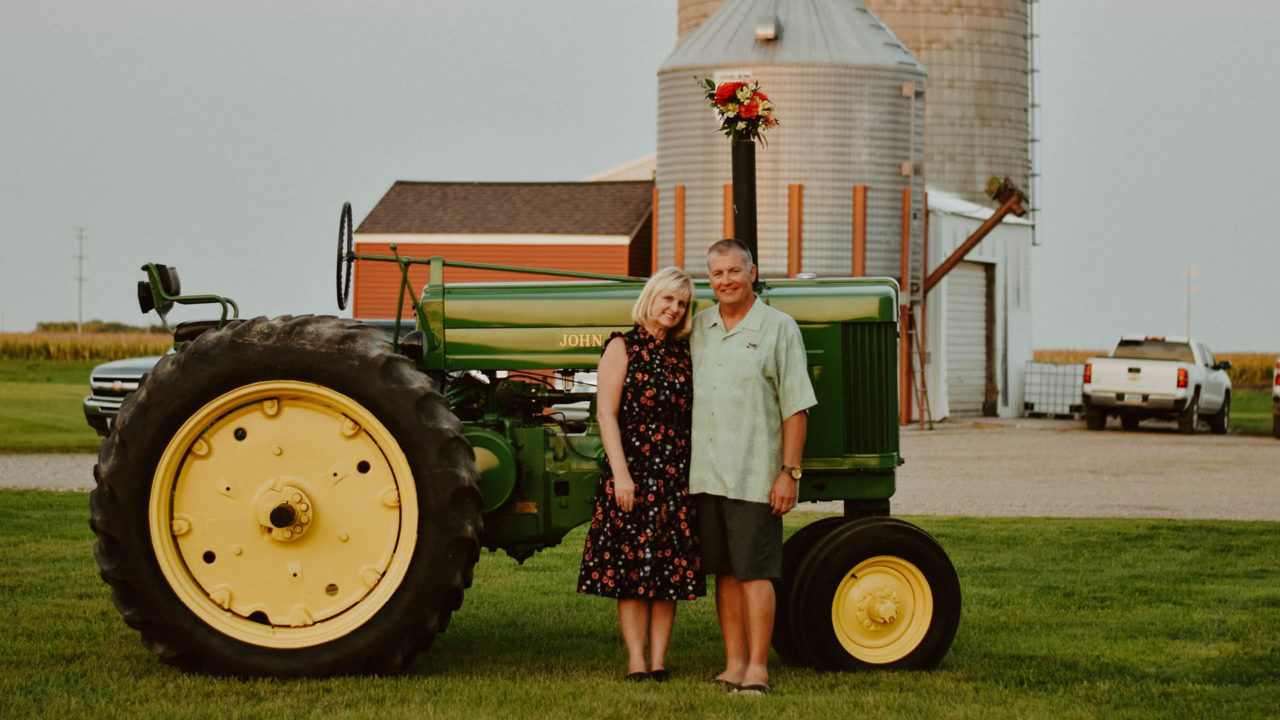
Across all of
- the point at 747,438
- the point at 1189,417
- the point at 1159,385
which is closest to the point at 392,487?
the point at 747,438

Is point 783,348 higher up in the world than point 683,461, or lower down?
higher up

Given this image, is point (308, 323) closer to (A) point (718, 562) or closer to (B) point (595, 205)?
(A) point (718, 562)

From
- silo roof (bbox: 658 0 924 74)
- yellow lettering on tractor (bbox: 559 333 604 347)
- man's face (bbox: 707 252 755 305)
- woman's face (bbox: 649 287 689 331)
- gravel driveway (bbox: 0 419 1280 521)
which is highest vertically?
silo roof (bbox: 658 0 924 74)

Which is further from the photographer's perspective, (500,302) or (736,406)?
(500,302)

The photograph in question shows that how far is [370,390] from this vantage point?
678 centimetres

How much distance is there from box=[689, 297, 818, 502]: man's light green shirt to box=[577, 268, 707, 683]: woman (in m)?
0.10

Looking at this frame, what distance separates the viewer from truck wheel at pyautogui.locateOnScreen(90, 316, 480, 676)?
22.1 ft

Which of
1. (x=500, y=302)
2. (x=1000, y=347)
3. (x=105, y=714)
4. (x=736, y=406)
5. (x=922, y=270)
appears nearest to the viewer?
(x=105, y=714)

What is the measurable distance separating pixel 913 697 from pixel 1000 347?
31.3 m

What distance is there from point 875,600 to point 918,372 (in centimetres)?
2664

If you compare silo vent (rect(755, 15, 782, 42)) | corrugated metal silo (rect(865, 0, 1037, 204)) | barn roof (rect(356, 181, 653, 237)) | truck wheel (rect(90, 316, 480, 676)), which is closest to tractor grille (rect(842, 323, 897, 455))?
truck wheel (rect(90, 316, 480, 676))

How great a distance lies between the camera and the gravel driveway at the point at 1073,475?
15.6 m

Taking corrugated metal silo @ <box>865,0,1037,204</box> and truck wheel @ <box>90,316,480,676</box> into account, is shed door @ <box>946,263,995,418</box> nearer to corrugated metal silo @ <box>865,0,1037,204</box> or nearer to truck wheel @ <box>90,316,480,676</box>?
corrugated metal silo @ <box>865,0,1037,204</box>

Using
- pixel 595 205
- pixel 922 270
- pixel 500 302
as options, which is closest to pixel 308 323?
pixel 500 302
